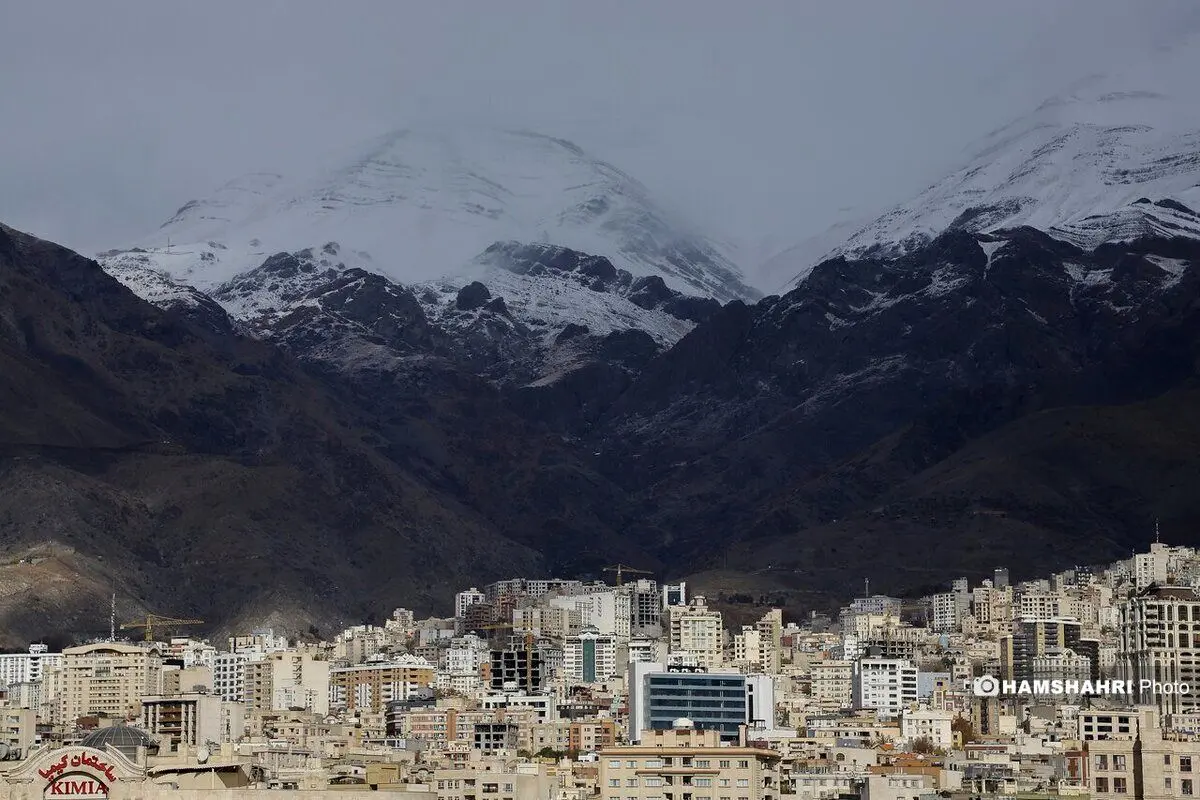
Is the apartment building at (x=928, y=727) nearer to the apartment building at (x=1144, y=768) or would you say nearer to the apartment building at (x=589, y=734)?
the apartment building at (x=589, y=734)

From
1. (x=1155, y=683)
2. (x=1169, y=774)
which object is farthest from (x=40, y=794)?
(x=1155, y=683)

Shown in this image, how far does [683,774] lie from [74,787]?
68.3ft

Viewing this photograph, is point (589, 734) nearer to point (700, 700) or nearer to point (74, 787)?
point (700, 700)

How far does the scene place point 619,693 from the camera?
193 meters

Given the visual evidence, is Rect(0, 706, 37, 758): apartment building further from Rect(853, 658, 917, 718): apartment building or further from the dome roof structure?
Rect(853, 658, 917, 718): apartment building

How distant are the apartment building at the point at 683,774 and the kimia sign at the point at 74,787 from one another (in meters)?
20.2

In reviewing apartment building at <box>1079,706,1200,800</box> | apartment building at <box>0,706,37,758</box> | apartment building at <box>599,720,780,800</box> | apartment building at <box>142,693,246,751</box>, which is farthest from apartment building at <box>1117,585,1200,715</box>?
apartment building at <box>599,720,780,800</box>

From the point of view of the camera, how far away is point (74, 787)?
6556 centimetres

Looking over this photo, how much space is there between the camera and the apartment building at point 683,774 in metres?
82.4

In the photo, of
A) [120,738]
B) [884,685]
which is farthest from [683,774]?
[884,685]

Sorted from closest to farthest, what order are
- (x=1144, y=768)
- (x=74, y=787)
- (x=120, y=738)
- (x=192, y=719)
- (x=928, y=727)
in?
1. (x=74, y=787)
2. (x=1144, y=768)
3. (x=120, y=738)
4. (x=928, y=727)
5. (x=192, y=719)

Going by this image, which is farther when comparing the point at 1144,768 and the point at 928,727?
the point at 928,727

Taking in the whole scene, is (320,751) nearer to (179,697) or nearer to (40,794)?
(179,697)

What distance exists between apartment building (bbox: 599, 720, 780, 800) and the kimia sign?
20190 mm
